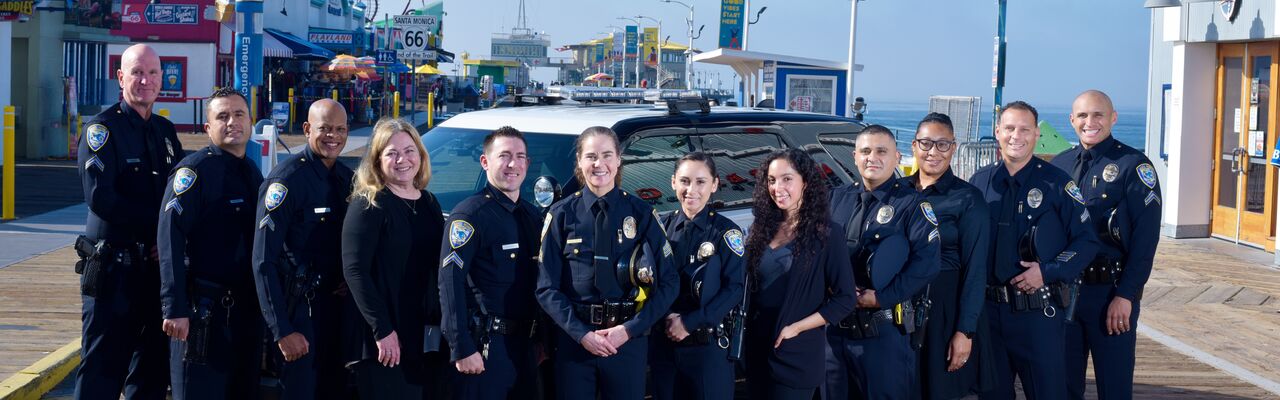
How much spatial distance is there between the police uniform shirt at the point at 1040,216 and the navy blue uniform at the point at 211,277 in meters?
3.34

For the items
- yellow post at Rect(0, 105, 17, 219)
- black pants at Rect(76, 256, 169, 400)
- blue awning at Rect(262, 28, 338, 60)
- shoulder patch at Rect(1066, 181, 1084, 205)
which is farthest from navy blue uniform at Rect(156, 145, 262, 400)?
blue awning at Rect(262, 28, 338, 60)

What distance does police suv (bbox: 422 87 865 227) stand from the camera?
647 centimetres

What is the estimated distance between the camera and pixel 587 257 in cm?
507

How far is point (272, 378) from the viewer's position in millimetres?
5539

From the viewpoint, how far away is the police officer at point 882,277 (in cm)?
554

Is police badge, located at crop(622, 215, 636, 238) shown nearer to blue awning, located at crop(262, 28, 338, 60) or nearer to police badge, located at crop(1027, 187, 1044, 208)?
police badge, located at crop(1027, 187, 1044, 208)

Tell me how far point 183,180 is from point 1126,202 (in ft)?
14.6

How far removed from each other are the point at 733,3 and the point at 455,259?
3716 cm

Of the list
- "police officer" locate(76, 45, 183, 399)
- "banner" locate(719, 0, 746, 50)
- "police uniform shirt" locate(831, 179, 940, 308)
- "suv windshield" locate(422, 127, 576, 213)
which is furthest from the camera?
"banner" locate(719, 0, 746, 50)

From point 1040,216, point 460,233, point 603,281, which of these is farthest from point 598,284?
point 1040,216

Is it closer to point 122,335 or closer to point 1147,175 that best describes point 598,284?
point 122,335

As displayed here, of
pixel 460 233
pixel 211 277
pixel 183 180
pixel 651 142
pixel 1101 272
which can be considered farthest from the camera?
pixel 651 142

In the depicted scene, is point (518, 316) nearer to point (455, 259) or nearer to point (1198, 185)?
point (455, 259)

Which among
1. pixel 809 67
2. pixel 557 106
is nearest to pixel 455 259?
pixel 557 106
